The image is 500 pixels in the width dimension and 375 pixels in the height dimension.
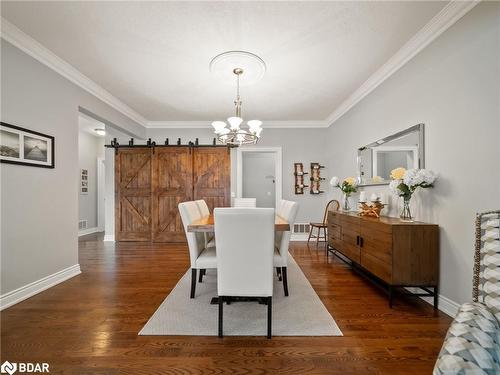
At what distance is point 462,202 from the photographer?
1834 millimetres

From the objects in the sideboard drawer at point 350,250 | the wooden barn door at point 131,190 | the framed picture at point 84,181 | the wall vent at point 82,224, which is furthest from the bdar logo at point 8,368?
the framed picture at point 84,181

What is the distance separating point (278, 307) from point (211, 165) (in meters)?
3.46

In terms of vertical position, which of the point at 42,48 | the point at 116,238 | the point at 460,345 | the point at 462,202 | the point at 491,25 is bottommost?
the point at 116,238

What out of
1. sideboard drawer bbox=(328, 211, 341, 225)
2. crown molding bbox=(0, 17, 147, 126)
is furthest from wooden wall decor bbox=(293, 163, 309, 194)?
crown molding bbox=(0, 17, 147, 126)

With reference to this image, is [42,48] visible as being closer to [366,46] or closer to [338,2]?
[338,2]

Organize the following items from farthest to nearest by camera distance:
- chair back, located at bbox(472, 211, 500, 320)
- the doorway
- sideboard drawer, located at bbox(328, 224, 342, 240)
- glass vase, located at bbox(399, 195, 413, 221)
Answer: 1. the doorway
2. sideboard drawer, located at bbox(328, 224, 342, 240)
3. glass vase, located at bbox(399, 195, 413, 221)
4. chair back, located at bbox(472, 211, 500, 320)

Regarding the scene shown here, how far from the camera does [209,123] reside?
196 inches

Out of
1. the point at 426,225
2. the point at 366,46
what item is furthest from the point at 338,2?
the point at 426,225

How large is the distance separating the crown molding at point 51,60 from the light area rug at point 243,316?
2.84 meters

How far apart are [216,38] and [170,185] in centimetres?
341

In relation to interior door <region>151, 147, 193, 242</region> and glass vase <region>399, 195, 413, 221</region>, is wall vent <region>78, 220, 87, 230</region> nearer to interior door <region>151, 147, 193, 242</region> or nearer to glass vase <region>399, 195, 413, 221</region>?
interior door <region>151, 147, 193, 242</region>

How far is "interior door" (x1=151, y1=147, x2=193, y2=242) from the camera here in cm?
493

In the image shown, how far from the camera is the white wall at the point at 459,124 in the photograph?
1.64 metres

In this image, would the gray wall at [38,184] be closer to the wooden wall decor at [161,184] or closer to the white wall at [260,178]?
the wooden wall decor at [161,184]
